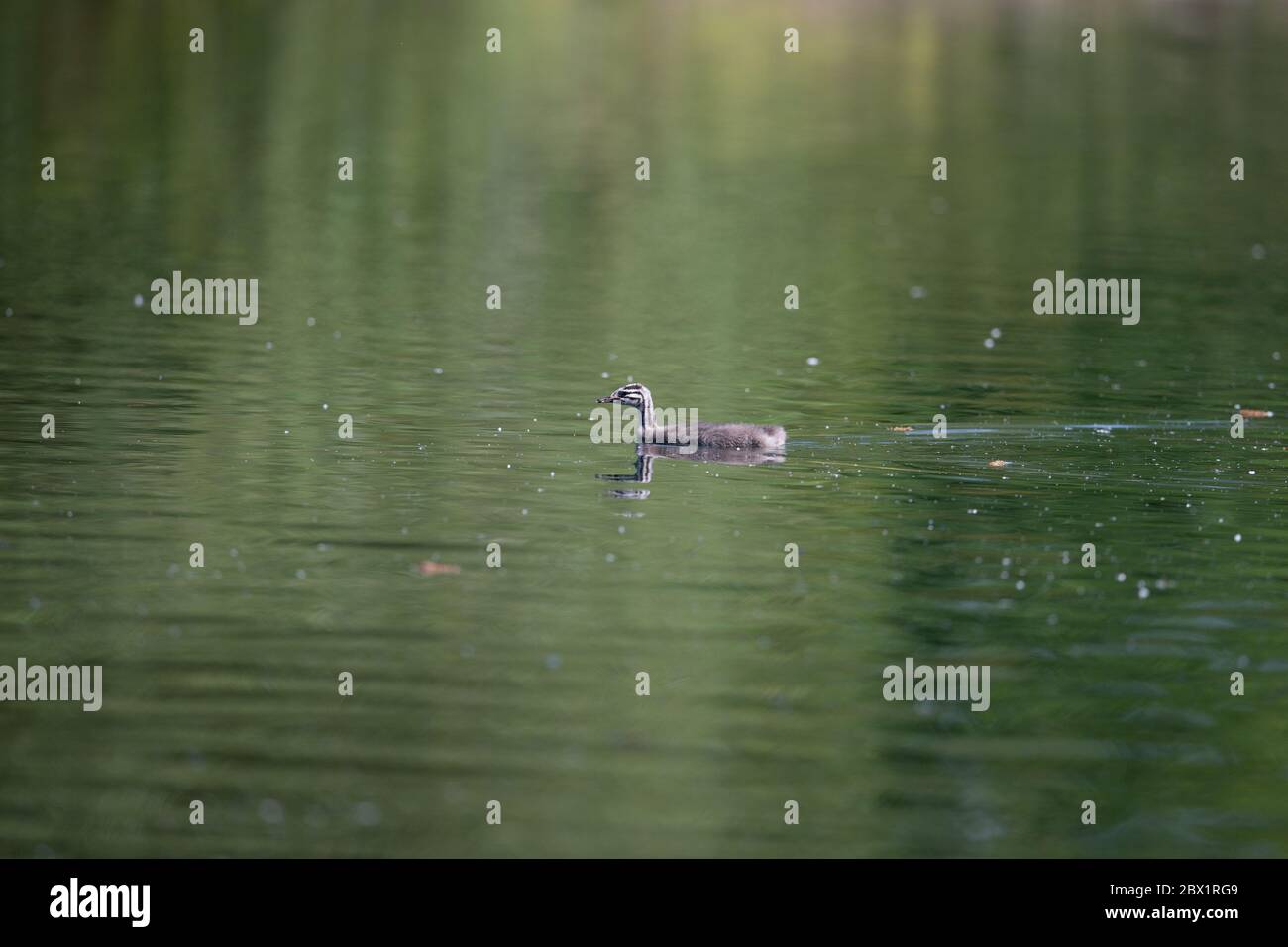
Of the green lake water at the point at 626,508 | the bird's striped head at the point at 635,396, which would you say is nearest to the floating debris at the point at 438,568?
the green lake water at the point at 626,508

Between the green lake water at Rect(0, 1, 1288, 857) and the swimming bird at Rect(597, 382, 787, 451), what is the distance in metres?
0.31

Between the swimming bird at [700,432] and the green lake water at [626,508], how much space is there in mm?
311

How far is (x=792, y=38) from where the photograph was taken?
53875 millimetres

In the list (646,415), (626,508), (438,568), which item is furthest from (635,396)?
(438,568)

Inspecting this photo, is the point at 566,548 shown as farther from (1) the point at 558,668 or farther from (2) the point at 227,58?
(2) the point at 227,58

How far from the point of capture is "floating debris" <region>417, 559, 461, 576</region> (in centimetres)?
1275

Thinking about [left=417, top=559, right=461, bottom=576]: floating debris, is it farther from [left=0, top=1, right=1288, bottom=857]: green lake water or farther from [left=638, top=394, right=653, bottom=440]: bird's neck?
[left=638, top=394, right=653, bottom=440]: bird's neck

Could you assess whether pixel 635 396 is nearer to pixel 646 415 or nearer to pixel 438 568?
pixel 646 415

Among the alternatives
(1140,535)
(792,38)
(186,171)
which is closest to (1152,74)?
(792,38)

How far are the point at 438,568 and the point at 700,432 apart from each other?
162 inches

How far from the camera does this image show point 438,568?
1284 cm

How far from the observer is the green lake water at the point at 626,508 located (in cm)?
955

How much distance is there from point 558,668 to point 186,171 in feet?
80.8

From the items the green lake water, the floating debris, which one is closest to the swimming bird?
the green lake water
